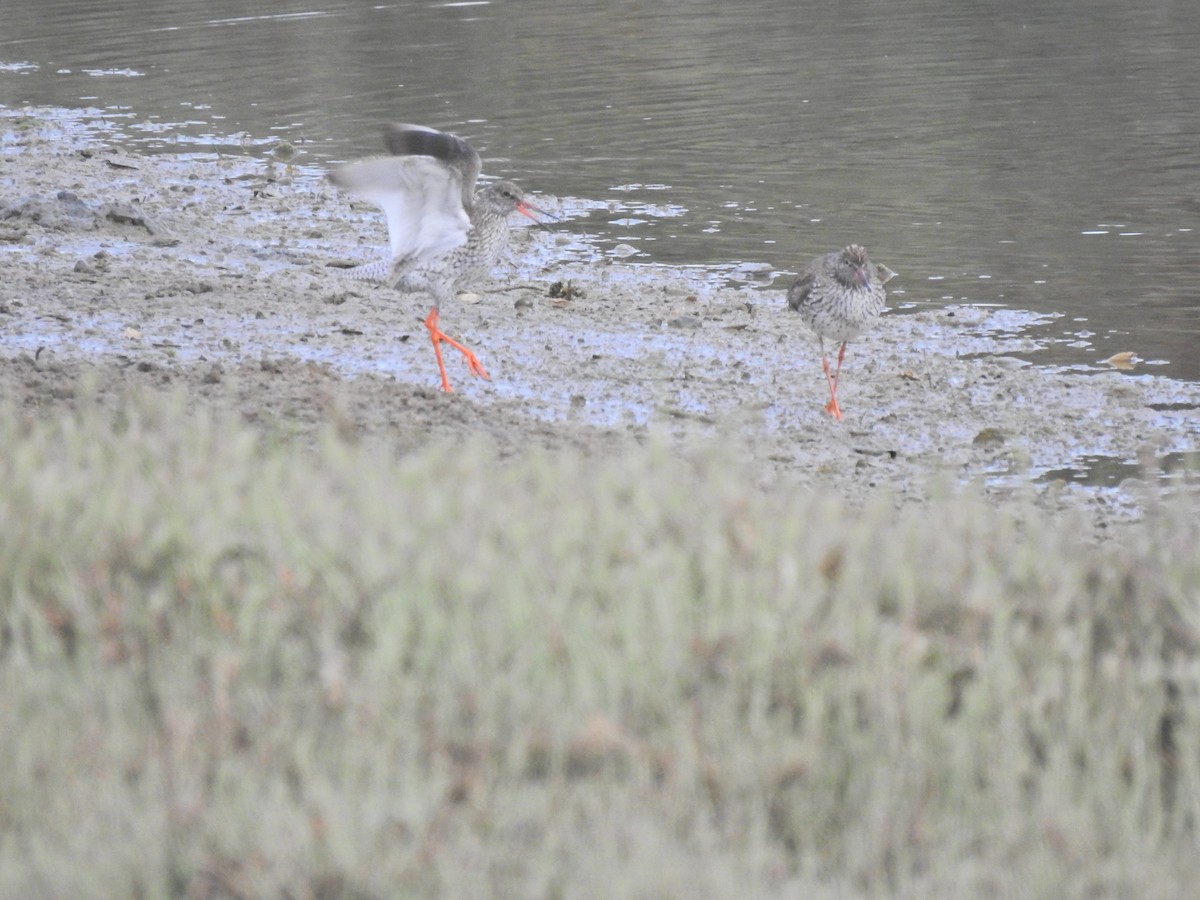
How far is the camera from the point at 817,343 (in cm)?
1055

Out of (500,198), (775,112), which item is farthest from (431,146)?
(775,112)

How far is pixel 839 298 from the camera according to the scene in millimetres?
9406

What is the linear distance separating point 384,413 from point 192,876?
15.6 feet

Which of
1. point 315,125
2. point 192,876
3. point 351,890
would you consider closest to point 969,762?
point 351,890

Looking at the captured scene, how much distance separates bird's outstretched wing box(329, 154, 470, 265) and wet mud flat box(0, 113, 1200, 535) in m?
0.70

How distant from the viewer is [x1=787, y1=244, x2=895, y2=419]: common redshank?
9430mm

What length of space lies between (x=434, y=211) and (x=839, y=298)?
248 centimetres

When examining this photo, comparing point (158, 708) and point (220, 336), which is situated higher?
point (158, 708)

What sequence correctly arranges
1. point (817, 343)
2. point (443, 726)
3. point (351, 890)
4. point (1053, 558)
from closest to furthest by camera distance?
Result: point (351, 890), point (443, 726), point (1053, 558), point (817, 343)

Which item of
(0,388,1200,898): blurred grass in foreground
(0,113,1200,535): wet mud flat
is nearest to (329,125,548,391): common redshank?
(0,113,1200,535): wet mud flat

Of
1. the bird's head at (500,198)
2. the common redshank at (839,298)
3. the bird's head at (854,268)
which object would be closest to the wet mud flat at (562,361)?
the common redshank at (839,298)

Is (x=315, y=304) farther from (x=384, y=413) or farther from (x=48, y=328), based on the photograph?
(x=384, y=413)

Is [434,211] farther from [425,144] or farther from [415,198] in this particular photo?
[425,144]

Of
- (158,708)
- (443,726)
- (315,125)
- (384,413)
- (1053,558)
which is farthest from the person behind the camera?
(315,125)
